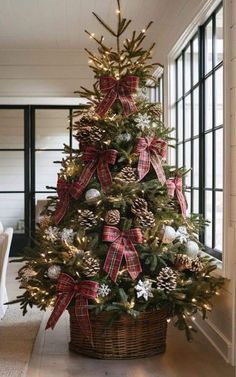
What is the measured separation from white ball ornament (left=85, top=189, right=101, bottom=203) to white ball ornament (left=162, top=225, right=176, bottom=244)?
477 millimetres

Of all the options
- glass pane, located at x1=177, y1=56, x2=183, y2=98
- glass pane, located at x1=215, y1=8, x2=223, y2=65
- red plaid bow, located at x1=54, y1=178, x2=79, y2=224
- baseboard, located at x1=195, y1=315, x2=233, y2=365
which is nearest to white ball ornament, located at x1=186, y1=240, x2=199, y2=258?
baseboard, located at x1=195, y1=315, x2=233, y2=365

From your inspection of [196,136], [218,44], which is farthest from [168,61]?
[218,44]

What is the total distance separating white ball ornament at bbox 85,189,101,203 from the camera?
332cm

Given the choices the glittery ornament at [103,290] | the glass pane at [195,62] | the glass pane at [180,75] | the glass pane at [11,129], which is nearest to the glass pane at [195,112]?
the glass pane at [195,62]

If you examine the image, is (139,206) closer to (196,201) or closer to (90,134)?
(90,134)

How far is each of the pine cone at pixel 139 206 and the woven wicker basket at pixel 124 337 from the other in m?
0.64

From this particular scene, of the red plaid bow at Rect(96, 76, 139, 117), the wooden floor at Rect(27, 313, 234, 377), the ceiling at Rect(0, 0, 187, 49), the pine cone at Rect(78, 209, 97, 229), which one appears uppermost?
the ceiling at Rect(0, 0, 187, 49)

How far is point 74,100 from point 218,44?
3.86 metres

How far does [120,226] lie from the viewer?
333cm

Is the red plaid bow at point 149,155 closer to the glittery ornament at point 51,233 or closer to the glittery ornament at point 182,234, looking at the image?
the glittery ornament at point 182,234

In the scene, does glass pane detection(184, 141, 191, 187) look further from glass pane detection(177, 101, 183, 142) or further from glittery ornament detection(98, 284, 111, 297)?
glittery ornament detection(98, 284, 111, 297)

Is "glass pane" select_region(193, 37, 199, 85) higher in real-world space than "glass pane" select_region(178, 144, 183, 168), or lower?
higher

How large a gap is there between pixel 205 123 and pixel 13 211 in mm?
4086

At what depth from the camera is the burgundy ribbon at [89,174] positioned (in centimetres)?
338
